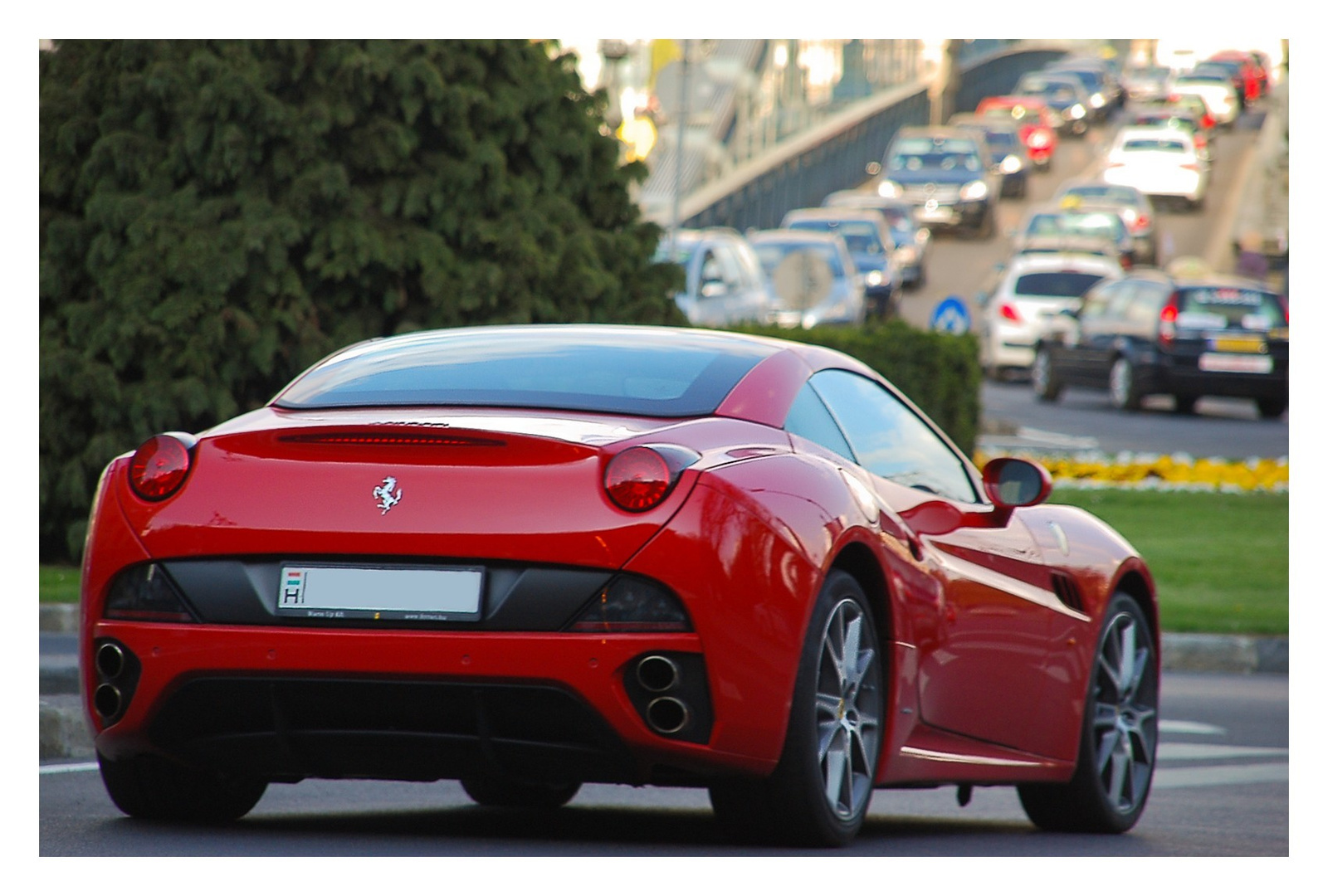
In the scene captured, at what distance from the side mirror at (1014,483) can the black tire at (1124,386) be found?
2584 cm

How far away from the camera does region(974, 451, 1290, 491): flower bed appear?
22.4m

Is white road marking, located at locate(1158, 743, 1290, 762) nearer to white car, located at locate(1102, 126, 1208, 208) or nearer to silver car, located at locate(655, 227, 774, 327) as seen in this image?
silver car, located at locate(655, 227, 774, 327)

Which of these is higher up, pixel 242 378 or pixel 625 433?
pixel 625 433

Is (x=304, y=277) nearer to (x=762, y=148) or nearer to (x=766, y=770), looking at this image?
Result: (x=766, y=770)

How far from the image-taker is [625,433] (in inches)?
230

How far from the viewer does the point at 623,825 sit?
23.0ft

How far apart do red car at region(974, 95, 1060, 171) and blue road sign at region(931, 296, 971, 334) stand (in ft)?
160

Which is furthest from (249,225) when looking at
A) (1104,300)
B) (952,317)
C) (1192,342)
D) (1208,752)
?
(1104,300)

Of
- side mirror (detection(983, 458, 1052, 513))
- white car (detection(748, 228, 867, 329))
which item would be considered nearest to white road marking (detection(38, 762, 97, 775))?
side mirror (detection(983, 458, 1052, 513))

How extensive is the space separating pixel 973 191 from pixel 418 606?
5672 cm

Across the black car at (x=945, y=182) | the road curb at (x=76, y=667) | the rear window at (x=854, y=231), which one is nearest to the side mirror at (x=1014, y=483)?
the road curb at (x=76, y=667)

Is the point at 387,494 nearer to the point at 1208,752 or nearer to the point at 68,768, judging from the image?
the point at 68,768
